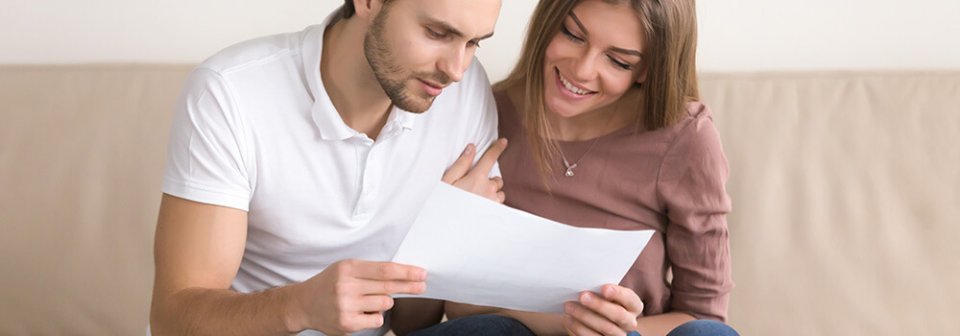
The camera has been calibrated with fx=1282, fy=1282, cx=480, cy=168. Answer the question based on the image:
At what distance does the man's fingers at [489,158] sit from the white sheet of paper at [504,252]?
0.92 feet

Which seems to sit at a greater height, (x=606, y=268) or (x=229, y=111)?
(x=229, y=111)

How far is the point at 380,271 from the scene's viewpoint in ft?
4.63

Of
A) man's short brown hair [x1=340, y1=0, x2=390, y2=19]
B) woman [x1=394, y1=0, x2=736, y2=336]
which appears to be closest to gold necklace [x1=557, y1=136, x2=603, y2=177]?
woman [x1=394, y1=0, x2=736, y2=336]

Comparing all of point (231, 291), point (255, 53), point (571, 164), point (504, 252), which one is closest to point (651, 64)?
point (571, 164)

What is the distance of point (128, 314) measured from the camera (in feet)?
7.23

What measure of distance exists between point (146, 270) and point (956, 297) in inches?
53.4

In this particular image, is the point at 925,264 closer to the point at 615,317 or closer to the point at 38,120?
the point at 615,317

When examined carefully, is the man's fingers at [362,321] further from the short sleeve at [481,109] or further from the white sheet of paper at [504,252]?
the short sleeve at [481,109]

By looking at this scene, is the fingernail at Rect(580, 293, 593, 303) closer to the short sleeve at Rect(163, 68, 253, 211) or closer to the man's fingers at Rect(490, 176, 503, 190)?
the man's fingers at Rect(490, 176, 503, 190)

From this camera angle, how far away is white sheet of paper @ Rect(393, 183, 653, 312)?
142 centimetres

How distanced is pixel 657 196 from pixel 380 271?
55 centimetres

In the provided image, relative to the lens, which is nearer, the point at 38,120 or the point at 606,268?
the point at 606,268

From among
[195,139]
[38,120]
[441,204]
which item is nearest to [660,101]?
[441,204]

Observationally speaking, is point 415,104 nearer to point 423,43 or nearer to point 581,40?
point 423,43
